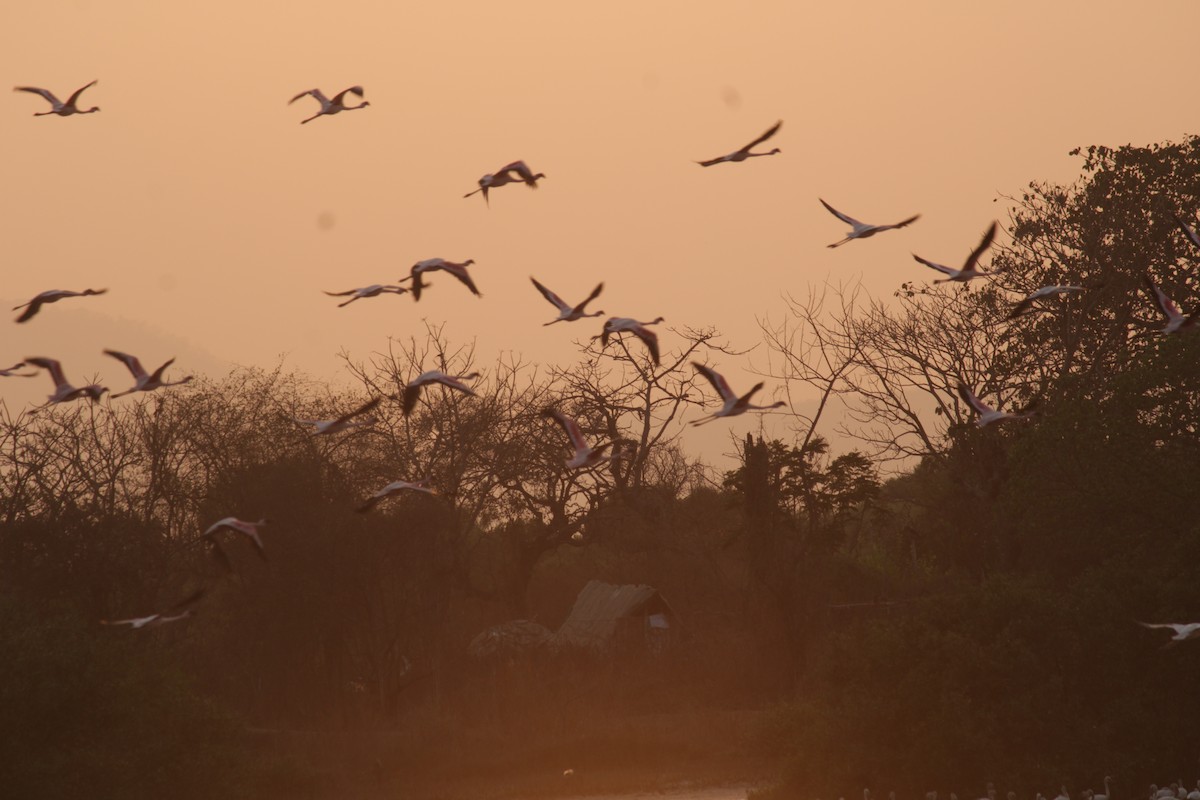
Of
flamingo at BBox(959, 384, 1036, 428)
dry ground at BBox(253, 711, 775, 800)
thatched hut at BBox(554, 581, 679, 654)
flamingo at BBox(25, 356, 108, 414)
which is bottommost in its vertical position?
dry ground at BBox(253, 711, 775, 800)

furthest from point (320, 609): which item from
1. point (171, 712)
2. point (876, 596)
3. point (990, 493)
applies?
point (990, 493)

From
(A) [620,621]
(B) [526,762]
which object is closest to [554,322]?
(B) [526,762]

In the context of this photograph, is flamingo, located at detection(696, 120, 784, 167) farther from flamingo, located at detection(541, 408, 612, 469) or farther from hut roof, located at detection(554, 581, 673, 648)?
hut roof, located at detection(554, 581, 673, 648)

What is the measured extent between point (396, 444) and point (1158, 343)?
3672 centimetres

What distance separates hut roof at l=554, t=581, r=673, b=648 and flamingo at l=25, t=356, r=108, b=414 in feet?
99.4

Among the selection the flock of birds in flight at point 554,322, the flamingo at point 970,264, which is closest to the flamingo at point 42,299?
the flock of birds in flight at point 554,322

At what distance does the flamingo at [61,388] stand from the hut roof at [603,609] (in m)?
30.3

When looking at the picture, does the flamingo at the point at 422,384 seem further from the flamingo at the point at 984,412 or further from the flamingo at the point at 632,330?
the flamingo at the point at 984,412

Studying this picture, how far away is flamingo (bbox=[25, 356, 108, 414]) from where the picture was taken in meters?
19.3

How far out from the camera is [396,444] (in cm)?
6294

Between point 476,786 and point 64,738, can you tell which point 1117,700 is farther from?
point 64,738

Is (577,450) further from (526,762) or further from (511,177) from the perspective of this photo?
(526,762)

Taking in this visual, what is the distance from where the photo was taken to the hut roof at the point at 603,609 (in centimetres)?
5135

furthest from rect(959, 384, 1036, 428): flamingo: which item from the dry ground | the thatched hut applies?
the thatched hut
